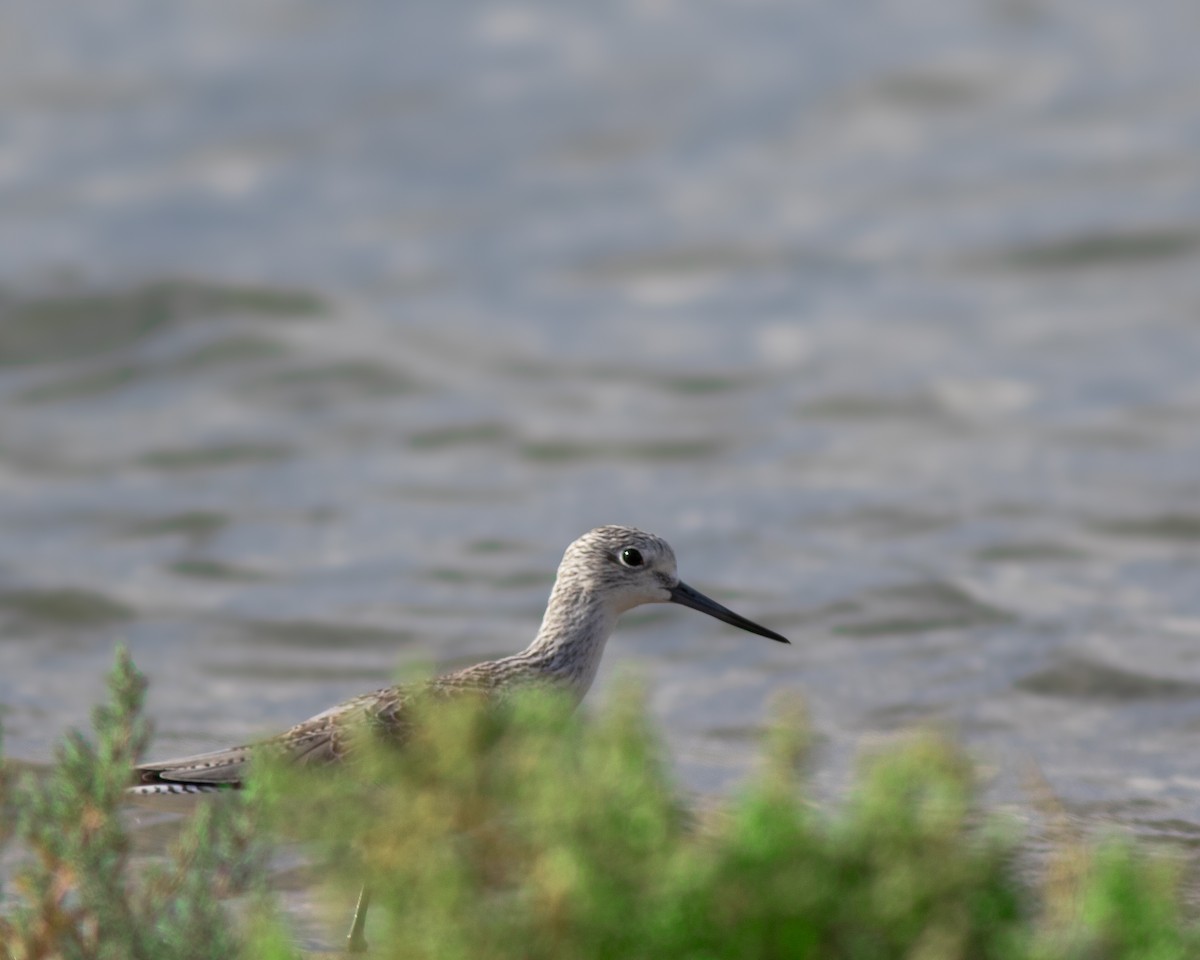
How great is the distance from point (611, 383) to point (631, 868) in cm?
1404

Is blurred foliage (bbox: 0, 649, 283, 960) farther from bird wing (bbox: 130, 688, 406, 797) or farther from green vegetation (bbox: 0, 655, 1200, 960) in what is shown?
bird wing (bbox: 130, 688, 406, 797)

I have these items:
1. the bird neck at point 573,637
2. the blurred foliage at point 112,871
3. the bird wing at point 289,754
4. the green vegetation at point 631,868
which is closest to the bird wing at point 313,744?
the bird wing at point 289,754

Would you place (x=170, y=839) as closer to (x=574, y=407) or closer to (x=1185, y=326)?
(x=574, y=407)

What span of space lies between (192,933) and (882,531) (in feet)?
34.3

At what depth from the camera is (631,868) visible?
4309mm

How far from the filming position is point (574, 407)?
17.8 meters

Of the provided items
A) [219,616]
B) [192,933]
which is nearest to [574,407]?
[219,616]

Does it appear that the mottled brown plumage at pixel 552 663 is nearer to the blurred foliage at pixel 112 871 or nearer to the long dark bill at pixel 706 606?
the long dark bill at pixel 706 606

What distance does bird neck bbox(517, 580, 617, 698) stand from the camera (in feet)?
26.6

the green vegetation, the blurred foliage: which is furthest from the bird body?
the green vegetation

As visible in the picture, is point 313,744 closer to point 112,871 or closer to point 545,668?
point 545,668

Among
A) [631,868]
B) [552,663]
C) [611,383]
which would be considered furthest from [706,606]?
[611,383]

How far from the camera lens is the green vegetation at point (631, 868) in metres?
4.26

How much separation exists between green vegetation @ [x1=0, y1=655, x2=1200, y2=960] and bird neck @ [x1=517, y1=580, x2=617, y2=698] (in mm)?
3178
